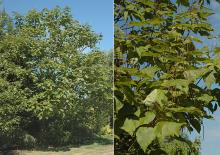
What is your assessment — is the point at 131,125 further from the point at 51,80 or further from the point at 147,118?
the point at 51,80

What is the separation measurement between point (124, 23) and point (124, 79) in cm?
35

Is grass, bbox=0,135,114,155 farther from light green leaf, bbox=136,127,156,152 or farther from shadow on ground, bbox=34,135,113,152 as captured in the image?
light green leaf, bbox=136,127,156,152

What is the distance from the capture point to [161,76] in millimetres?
1012

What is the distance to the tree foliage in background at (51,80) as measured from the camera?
3.38 ft

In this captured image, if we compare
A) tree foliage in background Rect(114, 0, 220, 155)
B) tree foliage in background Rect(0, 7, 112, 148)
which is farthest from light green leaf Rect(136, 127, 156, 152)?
tree foliage in background Rect(0, 7, 112, 148)

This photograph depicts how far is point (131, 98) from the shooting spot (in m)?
0.90

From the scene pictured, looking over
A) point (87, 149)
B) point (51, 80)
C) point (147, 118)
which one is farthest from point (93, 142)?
point (147, 118)

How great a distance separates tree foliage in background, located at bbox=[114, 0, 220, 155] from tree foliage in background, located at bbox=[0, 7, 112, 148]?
105 mm

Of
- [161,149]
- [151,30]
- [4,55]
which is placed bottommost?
[161,149]

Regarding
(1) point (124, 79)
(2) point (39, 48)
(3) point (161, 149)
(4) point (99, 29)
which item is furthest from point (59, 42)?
(3) point (161, 149)

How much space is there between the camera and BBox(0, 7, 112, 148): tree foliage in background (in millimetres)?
1031

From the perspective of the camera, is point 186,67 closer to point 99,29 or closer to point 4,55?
point 99,29

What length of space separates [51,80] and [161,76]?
0.94 feet

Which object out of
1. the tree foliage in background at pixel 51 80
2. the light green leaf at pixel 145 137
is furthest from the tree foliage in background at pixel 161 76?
the tree foliage in background at pixel 51 80
